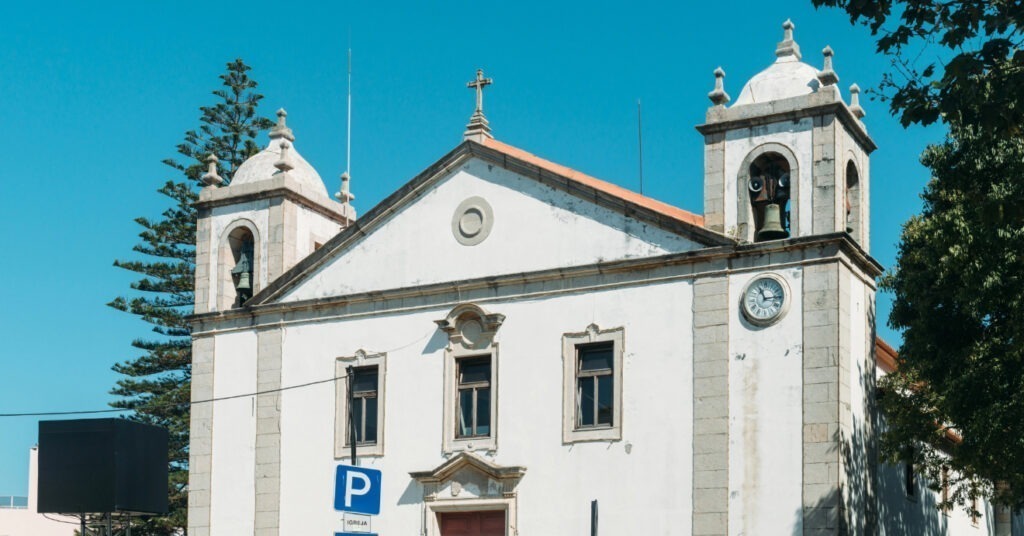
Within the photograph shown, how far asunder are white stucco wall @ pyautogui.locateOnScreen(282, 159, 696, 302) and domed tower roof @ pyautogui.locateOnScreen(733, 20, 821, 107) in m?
2.55

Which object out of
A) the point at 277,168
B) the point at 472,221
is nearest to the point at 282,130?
the point at 277,168

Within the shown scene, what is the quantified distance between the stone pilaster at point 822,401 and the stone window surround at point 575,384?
290 cm

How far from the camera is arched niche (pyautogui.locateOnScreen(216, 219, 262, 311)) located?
2750cm

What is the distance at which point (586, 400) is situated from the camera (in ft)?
77.1

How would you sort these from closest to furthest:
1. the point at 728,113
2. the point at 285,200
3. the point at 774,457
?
1. the point at 774,457
2. the point at 728,113
3. the point at 285,200

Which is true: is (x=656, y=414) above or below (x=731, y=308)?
below

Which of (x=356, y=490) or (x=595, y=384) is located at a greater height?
(x=595, y=384)

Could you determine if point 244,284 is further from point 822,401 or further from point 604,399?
point 822,401

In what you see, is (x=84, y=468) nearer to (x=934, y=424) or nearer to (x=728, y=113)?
(x=728, y=113)

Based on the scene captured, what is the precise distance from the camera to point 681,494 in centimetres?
2231

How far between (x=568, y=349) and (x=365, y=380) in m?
3.93

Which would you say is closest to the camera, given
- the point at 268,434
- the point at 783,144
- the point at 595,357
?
the point at 783,144

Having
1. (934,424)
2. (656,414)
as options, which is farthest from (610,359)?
(934,424)

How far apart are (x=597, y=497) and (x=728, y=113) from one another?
20.4ft
